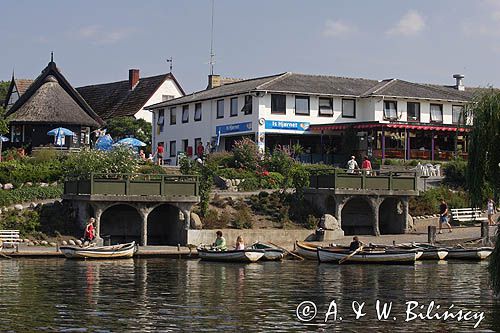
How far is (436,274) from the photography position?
44.3m

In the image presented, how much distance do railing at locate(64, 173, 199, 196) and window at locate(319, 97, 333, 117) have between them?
78.4 ft

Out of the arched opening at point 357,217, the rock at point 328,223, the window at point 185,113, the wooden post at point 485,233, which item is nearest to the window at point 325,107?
the window at point 185,113

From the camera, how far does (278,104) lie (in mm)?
77562

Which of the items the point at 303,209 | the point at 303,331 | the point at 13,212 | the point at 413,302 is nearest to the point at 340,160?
the point at 303,209

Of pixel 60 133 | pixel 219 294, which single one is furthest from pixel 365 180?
pixel 60 133

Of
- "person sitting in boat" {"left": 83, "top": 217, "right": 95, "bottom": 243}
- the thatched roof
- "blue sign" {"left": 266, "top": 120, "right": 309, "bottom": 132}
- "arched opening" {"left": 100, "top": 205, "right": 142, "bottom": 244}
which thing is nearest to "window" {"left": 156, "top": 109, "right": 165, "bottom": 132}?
the thatched roof

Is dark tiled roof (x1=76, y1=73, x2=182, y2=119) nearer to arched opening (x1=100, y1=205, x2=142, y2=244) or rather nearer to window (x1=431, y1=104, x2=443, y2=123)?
window (x1=431, y1=104, x2=443, y2=123)

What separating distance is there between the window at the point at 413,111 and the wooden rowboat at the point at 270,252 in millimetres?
30948

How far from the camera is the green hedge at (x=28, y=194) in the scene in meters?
56.9

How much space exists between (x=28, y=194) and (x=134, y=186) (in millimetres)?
6944

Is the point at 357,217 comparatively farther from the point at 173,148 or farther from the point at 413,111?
the point at 173,148

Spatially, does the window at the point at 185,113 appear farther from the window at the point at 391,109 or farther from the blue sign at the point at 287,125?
the window at the point at 391,109

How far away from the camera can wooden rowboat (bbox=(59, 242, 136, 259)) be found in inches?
1944

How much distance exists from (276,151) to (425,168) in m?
9.68
